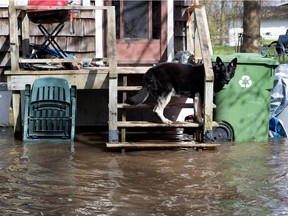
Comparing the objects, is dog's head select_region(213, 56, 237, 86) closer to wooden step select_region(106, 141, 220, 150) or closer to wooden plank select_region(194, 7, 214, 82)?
wooden plank select_region(194, 7, 214, 82)

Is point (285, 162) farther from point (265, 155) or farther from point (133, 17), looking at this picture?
point (133, 17)

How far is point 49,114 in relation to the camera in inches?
303

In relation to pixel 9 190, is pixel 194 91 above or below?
above

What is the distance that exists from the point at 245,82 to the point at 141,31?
2901 mm

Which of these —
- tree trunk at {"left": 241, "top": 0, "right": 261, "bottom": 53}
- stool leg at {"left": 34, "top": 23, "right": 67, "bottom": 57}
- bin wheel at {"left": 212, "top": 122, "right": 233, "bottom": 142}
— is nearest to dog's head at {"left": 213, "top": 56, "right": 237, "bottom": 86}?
bin wheel at {"left": 212, "top": 122, "right": 233, "bottom": 142}

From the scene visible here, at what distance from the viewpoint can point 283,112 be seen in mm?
8820

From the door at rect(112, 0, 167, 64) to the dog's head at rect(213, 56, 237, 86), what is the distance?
2.74 metres

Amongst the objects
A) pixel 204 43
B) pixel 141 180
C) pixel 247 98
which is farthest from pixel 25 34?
pixel 141 180

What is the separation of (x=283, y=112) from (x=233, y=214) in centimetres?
464

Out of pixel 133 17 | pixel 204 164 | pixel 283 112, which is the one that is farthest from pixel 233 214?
pixel 133 17

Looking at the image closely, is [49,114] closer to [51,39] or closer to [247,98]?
[51,39]

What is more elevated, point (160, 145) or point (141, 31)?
point (141, 31)

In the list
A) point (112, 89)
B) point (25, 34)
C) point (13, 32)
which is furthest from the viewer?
point (25, 34)

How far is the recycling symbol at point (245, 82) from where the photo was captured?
25.8 ft
